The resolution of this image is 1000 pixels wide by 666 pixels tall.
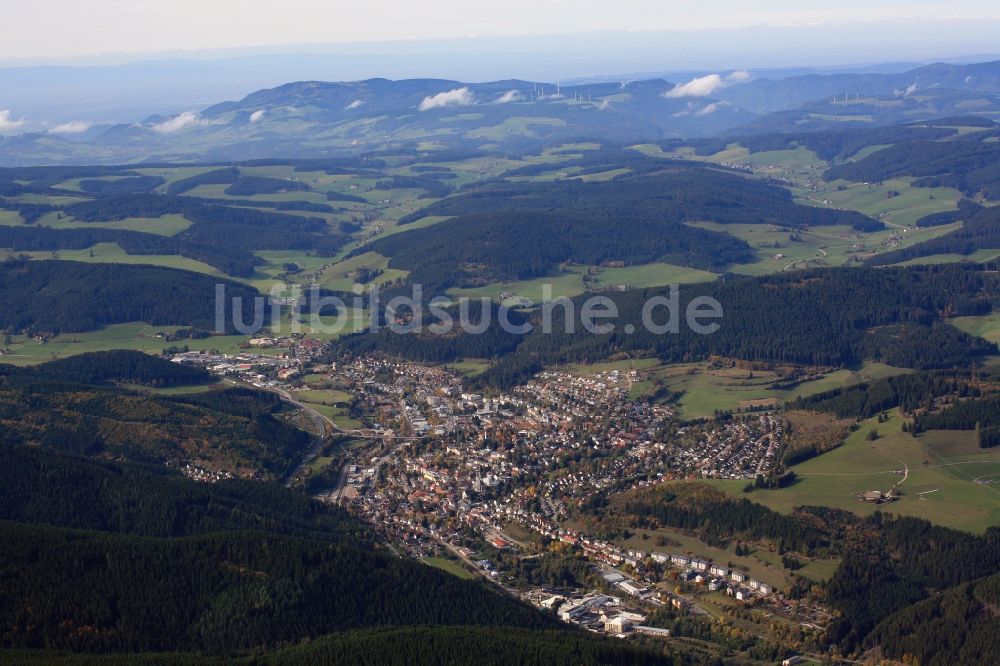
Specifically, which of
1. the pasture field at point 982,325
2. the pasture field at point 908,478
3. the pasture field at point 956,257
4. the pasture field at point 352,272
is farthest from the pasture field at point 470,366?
the pasture field at point 956,257

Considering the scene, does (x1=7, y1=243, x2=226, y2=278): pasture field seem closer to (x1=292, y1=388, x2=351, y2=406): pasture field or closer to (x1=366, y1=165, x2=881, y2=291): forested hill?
(x1=366, y1=165, x2=881, y2=291): forested hill

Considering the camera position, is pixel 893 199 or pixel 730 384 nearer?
pixel 730 384

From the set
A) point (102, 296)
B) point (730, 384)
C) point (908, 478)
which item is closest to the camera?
point (908, 478)

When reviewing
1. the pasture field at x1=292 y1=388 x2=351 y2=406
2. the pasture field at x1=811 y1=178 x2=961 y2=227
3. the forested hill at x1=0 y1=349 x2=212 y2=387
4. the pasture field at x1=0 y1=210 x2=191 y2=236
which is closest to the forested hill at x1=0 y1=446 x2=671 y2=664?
the pasture field at x1=292 y1=388 x2=351 y2=406

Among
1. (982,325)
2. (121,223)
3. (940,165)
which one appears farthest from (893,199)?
(121,223)

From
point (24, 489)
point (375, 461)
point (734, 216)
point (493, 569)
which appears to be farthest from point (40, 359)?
point (734, 216)

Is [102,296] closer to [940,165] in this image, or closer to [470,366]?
[470,366]

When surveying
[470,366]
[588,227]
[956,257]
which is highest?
[588,227]

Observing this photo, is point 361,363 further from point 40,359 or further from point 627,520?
point 627,520
